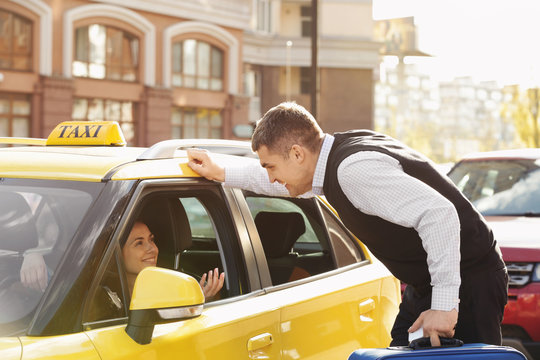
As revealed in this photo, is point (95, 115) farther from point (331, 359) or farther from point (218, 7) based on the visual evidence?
point (331, 359)

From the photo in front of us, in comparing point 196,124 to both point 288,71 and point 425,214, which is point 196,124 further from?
point 425,214

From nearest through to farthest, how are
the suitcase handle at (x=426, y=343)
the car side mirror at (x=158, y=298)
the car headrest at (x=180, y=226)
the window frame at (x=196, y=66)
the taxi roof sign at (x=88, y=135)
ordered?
1. the car side mirror at (x=158, y=298)
2. the suitcase handle at (x=426, y=343)
3. the taxi roof sign at (x=88, y=135)
4. the car headrest at (x=180, y=226)
5. the window frame at (x=196, y=66)

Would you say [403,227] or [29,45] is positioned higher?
[29,45]

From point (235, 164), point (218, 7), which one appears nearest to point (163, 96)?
point (218, 7)

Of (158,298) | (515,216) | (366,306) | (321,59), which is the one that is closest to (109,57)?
(321,59)

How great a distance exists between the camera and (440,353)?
3.16m

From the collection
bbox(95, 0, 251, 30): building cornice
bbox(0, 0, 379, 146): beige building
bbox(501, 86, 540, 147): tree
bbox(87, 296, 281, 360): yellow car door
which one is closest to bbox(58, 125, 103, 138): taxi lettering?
bbox(87, 296, 281, 360): yellow car door

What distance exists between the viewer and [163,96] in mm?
42000

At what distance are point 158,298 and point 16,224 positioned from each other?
788 mm

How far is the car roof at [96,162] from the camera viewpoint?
Answer: 10.2 ft

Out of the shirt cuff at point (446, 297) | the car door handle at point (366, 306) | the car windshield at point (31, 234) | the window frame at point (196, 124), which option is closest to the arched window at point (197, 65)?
the window frame at point (196, 124)

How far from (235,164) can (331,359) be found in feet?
3.06

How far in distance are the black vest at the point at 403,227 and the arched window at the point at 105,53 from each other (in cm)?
3630

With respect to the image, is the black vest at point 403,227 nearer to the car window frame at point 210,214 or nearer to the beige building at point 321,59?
the car window frame at point 210,214
